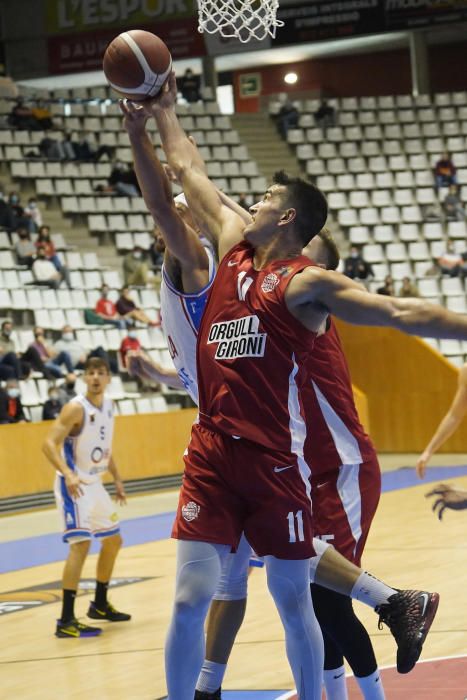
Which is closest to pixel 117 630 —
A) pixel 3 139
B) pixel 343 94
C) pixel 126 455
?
pixel 126 455

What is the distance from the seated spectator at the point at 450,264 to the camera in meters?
21.9

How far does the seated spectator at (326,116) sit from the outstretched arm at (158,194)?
897 inches

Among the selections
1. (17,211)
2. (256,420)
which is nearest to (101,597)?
(256,420)

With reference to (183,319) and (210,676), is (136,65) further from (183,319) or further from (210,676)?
(210,676)

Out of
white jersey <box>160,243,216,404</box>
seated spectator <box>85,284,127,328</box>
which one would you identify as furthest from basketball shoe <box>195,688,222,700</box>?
seated spectator <box>85,284,127,328</box>

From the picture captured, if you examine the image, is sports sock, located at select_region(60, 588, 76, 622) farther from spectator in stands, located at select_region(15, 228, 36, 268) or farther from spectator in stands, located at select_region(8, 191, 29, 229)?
spectator in stands, located at select_region(8, 191, 29, 229)

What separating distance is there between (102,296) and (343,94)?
16418mm

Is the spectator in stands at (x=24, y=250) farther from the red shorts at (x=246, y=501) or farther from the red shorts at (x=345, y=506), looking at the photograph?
the red shorts at (x=246, y=501)

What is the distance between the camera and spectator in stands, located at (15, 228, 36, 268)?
1859cm

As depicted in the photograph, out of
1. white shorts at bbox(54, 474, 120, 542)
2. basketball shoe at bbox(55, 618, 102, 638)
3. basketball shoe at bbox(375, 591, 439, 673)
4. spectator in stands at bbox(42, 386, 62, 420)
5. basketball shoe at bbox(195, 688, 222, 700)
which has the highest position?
basketball shoe at bbox(375, 591, 439, 673)

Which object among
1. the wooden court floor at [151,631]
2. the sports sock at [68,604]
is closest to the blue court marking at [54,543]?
the wooden court floor at [151,631]

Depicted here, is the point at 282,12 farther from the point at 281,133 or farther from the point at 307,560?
the point at 307,560

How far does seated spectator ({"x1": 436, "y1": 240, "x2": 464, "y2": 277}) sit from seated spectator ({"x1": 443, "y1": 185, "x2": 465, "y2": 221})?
1.55 meters

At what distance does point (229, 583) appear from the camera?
15.4 ft
